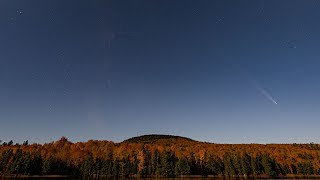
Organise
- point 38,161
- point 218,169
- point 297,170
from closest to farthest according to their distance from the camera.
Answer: point 38,161 → point 218,169 → point 297,170

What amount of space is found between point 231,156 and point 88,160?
332ft

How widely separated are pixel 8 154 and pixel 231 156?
507 ft

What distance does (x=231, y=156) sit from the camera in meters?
185

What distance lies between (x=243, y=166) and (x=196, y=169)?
34.2 metres

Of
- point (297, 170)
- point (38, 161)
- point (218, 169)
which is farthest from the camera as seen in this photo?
point (297, 170)

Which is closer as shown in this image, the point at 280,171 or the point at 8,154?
the point at 8,154

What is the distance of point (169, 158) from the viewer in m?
174

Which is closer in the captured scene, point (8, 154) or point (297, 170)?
point (8, 154)

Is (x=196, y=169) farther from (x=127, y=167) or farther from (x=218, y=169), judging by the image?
(x=127, y=167)

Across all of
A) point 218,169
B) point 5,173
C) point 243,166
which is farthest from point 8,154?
point 243,166

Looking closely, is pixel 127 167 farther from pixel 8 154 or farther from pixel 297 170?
pixel 297 170

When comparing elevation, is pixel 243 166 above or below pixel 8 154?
below

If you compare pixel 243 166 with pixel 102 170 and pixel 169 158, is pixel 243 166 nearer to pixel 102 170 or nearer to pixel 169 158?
pixel 169 158

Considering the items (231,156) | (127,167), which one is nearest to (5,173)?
(127,167)
